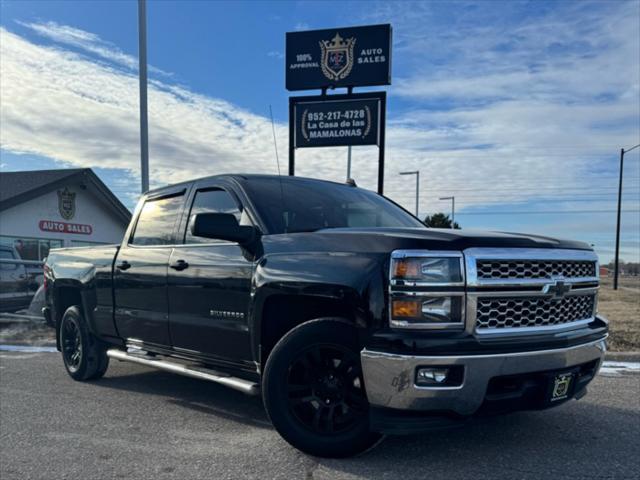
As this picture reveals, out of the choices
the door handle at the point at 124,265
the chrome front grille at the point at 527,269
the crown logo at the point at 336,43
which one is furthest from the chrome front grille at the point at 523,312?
the crown logo at the point at 336,43

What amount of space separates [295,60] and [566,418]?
579 inches

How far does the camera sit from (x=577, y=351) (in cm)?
352

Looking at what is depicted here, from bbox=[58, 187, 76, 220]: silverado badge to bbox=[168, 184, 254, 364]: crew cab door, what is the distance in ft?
67.3

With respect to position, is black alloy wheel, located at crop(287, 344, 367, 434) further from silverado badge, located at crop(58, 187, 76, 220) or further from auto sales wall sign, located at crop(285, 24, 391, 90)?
silverado badge, located at crop(58, 187, 76, 220)

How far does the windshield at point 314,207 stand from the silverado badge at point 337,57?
40.8 ft

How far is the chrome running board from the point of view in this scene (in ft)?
12.9

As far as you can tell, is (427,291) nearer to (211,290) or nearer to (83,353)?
(211,290)

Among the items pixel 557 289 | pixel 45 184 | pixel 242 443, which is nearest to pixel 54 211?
pixel 45 184

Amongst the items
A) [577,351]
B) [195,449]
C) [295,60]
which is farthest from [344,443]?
[295,60]

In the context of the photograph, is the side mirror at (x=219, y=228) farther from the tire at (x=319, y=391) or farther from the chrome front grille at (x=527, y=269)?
the chrome front grille at (x=527, y=269)

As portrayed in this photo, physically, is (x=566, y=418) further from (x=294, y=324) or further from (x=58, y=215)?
(x=58, y=215)

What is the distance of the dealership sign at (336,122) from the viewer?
16.5 m

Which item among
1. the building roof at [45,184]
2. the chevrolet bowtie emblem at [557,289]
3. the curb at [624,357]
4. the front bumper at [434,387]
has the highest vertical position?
the building roof at [45,184]

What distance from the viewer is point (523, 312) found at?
132 inches
